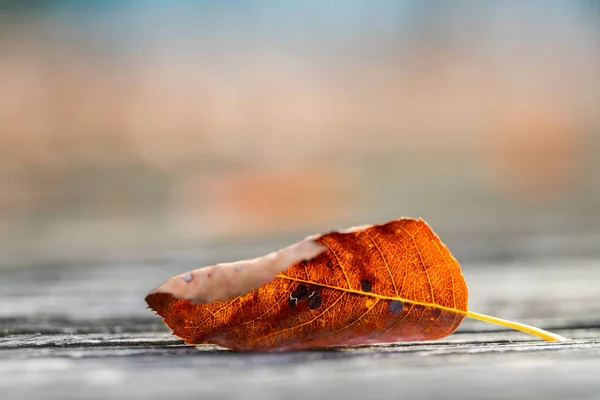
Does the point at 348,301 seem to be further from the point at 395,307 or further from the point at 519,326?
the point at 519,326

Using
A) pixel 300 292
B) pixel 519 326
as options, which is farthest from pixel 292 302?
pixel 519 326

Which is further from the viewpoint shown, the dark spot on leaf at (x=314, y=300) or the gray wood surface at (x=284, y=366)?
the dark spot on leaf at (x=314, y=300)

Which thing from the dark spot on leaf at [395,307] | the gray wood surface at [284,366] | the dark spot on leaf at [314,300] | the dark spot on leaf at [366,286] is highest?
the dark spot on leaf at [366,286]

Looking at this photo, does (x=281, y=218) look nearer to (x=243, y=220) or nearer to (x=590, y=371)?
(x=243, y=220)

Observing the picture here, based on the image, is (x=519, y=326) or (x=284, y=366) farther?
(x=519, y=326)

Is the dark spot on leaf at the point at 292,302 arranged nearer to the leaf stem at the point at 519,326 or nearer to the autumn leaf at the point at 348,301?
the autumn leaf at the point at 348,301

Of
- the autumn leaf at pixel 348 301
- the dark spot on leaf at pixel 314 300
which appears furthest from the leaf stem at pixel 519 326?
the dark spot on leaf at pixel 314 300

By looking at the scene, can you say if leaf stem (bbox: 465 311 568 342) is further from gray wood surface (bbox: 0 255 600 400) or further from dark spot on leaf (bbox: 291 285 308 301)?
dark spot on leaf (bbox: 291 285 308 301)

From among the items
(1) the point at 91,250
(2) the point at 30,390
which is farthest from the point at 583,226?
(2) the point at 30,390
